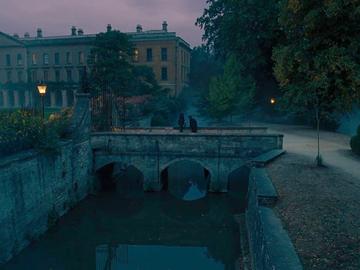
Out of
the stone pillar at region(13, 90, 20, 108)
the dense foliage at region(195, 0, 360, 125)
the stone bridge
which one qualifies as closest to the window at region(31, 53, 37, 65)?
the stone pillar at region(13, 90, 20, 108)

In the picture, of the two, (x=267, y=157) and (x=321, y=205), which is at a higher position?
(x=267, y=157)

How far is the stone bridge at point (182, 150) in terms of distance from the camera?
62.1 ft

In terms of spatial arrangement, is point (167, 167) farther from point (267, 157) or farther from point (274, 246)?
point (274, 246)

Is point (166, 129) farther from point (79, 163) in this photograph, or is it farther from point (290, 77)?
point (290, 77)

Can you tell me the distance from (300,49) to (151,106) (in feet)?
92.6

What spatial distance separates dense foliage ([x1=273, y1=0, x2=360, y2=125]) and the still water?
278 inches

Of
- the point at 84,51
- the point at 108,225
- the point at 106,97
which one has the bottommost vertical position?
the point at 108,225

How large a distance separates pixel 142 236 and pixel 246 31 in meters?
17.7

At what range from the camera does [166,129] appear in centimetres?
2317

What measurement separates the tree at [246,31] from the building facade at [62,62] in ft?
67.7

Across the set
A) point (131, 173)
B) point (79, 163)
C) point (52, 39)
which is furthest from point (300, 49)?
point (52, 39)

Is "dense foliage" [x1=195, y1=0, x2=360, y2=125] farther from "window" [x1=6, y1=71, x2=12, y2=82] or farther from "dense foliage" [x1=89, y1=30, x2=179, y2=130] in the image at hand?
"window" [x1=6, y1=71, x2=12, y2=82]

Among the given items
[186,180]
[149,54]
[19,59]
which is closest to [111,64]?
[149,54]

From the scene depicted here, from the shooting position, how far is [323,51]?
9086 mm
